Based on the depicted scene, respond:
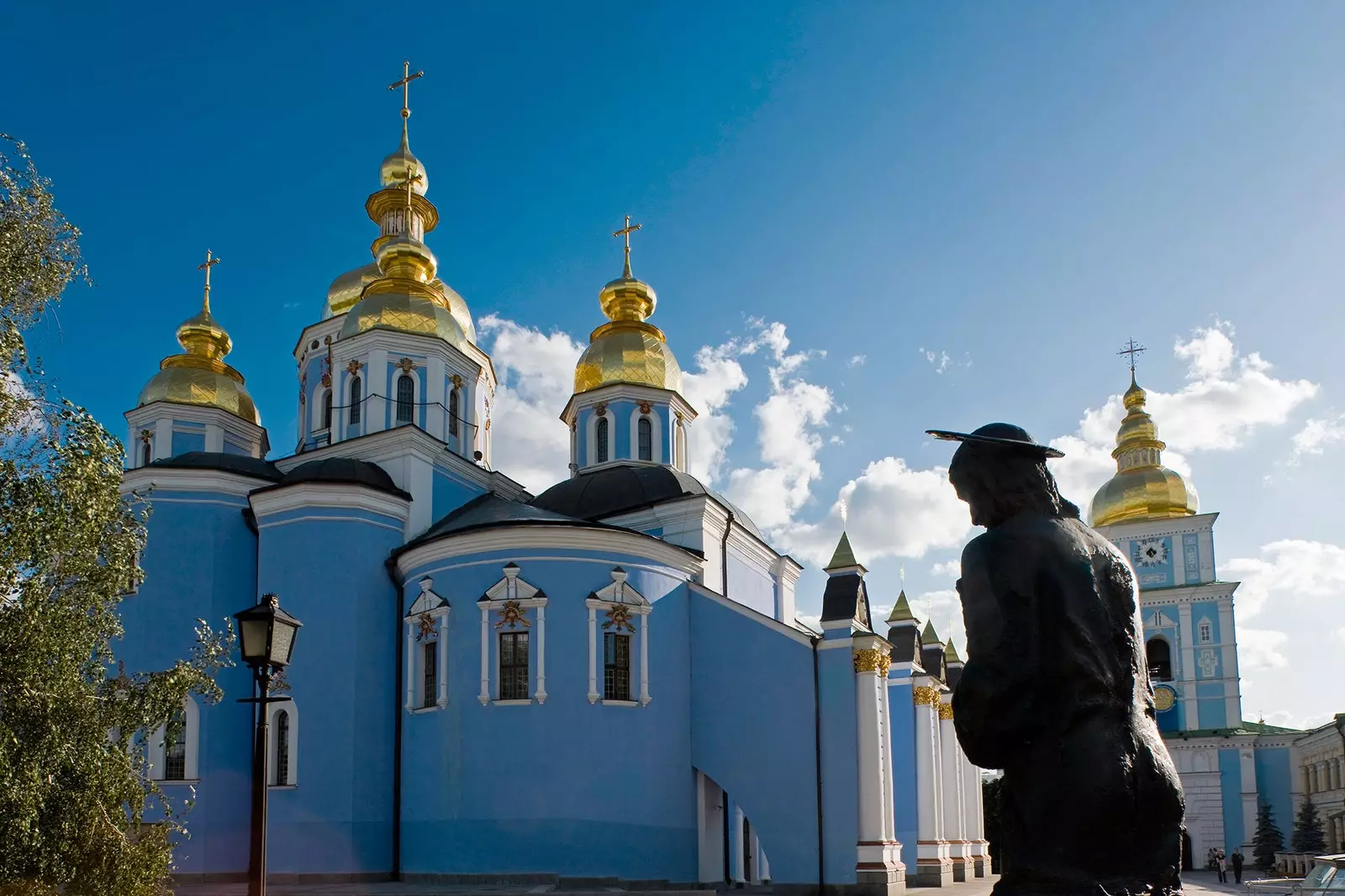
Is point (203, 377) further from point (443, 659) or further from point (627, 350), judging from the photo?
point (443, 659)

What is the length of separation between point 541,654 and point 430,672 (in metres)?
2.43

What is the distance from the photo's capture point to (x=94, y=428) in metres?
11.2

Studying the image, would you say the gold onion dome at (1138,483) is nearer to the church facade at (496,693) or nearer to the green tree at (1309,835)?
the green tree at (1309,835)

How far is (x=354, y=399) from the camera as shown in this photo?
2641 cm

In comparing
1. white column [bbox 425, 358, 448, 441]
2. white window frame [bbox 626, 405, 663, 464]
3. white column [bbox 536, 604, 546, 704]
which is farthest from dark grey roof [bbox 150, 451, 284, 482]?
white window frame [bbox 626, 405, 663, 464]

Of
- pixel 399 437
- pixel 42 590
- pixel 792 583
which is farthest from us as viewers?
pixel 792 583

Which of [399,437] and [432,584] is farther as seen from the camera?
[399,437]

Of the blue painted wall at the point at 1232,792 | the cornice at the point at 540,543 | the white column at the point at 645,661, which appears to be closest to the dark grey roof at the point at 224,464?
the cornice at the point at 540,543

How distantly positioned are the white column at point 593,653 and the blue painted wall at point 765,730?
218cm

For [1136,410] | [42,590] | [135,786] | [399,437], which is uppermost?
[1136,410]

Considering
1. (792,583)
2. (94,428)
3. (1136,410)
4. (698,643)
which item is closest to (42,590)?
(94,428)

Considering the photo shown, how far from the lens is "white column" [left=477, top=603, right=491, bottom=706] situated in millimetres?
20844

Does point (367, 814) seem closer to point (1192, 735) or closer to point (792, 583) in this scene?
point (792, 583)

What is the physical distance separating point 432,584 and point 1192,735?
34.5m
